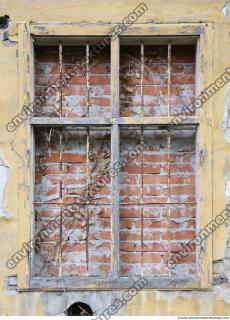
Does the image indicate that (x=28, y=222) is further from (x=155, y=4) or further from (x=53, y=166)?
(x=155, y=4)

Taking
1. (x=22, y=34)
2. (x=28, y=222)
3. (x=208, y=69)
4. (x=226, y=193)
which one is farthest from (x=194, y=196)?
(x=22, y=34)

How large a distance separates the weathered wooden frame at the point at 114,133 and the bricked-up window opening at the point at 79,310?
4.8 inches

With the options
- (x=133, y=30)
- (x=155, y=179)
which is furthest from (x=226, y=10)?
(x=155, y=179)

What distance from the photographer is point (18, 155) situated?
150 inches

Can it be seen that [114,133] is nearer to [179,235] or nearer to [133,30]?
[133,30]

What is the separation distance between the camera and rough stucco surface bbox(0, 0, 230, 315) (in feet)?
12.4

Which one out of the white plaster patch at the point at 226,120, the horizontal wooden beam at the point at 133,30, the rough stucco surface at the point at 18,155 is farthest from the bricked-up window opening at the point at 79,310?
the horizontal wooden beam at the point at 133,30

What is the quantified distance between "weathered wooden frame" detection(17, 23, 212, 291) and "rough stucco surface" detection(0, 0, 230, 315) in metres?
0.04

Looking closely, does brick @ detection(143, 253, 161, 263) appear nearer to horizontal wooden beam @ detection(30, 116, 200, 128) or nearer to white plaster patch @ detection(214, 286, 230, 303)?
white plaster patch @ detection(214, 286, 230, 303)

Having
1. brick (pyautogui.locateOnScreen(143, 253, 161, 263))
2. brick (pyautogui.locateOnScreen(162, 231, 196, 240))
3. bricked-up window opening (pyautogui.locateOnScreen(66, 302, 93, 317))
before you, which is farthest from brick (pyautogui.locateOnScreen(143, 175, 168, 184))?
bricked-up window opening (pyautogui.locateOnScreen(66, 302, 93, 317))

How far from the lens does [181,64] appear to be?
157 inches

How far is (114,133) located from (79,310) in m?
1.14

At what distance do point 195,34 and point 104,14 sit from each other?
Result: 0.59 m

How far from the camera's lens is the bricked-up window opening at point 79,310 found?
3.83m
